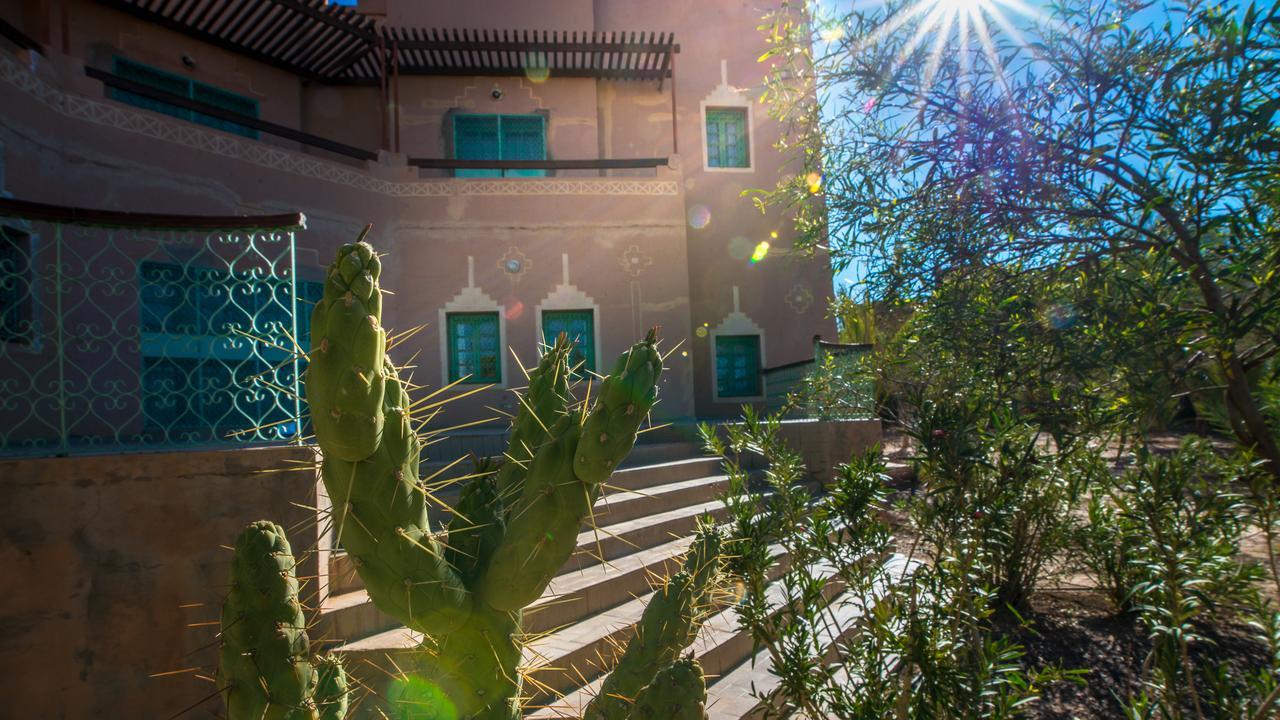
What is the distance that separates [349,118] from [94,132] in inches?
185

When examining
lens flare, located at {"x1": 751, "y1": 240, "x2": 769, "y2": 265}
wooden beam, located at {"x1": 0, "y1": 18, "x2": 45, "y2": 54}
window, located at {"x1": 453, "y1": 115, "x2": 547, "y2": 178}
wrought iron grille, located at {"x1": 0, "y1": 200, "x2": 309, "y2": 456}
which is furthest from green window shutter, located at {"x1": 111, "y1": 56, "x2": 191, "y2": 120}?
lens flare, located at {"x1": 751, "y1": 240, "x2": 769, "y2": 265}

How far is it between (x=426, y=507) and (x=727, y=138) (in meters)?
13.5

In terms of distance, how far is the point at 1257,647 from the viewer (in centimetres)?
496

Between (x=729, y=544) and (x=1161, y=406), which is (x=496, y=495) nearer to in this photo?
(x=729, y=544)

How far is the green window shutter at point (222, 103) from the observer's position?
10.5m

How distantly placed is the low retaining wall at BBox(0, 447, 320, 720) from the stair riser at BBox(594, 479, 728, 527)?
2.75 m

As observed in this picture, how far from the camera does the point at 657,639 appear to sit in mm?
2646

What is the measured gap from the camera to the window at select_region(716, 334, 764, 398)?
44.3 ft

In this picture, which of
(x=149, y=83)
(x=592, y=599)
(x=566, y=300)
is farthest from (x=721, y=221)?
(x=592, y=599)

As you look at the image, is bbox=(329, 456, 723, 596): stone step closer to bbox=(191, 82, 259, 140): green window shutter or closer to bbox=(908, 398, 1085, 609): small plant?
bbox=(908, 398, 1085, 609): small plant

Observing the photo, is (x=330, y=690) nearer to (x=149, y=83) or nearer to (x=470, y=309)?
(x=470, y=309)

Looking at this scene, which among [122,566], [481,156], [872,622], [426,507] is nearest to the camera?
[426,507]

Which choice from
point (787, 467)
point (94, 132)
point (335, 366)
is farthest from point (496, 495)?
point (94, 132)

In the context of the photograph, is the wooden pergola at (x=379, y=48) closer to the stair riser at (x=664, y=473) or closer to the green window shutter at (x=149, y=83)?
the green window shutter at (x=149, y=83)
